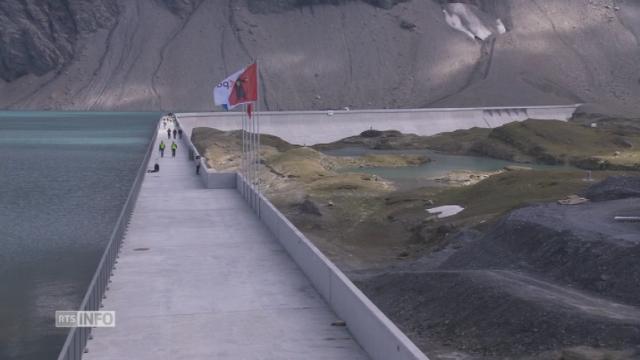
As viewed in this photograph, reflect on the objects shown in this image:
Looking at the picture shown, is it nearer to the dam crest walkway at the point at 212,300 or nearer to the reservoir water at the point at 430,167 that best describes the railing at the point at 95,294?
the dam crest walkway at the point at 212,300

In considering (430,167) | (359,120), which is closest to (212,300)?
(430,167)

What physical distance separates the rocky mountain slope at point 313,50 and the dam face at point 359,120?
22.0 metres

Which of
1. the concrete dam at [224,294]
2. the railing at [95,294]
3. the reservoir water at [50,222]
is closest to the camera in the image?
the railing at [95,294]

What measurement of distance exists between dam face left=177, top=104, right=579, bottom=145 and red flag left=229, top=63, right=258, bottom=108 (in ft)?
201

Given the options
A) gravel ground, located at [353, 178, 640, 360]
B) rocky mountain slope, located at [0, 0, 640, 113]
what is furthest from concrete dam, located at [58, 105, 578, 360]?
rocky mountain slope, located at [0, 0, 640, 113]

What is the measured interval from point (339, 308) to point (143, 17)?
148503 millimetres

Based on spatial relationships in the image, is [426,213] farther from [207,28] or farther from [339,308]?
[207,28]

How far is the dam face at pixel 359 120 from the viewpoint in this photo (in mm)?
93250

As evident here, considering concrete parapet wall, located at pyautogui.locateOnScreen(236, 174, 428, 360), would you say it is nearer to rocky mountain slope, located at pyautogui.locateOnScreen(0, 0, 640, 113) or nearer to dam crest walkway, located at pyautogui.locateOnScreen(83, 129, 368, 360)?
dam crest walkway, located at pyautogui.locateOnScreen(83, 129, 368, 360)

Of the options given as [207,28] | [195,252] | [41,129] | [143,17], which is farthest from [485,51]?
[195,252]

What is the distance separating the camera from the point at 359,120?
326ft

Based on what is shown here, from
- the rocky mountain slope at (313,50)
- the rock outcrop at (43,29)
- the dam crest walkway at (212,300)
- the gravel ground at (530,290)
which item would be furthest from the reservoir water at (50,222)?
the rock outcrop at (43,29)

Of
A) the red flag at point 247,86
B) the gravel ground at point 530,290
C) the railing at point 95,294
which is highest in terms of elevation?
the red flag at point 247,86

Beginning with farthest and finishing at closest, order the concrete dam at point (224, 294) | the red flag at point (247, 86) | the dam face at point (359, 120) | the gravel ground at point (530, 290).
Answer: the dam face at point (359, 120) → the red flag at point (247, 86) → the gravel ground at point (530, 290) → the concrete dam at point (224, 294)
